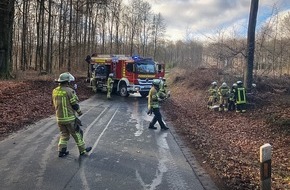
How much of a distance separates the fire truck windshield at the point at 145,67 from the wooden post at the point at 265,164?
19279 mm

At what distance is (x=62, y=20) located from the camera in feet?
121

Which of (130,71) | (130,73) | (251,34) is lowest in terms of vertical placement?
(130,73)

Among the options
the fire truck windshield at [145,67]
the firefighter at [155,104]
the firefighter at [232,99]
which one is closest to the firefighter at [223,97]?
the firefighter at [232,99]

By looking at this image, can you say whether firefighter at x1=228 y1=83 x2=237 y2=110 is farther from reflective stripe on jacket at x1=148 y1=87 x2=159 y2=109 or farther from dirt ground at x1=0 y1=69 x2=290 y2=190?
reflective stripe on jacket at x1=148 y1=87 x2=159 y2=109

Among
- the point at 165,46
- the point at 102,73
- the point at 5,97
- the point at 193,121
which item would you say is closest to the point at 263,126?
the point at 193,121

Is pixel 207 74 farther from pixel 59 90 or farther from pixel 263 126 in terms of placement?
pixel 59 90

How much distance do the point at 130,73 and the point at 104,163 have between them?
56.6 feet

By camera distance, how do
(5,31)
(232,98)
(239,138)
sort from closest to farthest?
1. (239,138)
2. (232,98)
3. (5,31)

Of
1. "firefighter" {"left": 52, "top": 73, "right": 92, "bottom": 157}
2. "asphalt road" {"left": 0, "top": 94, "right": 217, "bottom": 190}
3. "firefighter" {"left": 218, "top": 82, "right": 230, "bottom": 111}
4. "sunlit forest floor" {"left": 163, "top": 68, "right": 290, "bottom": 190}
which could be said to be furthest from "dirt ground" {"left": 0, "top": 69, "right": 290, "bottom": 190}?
"firefighter" {"left": 52, "top": 73, "right": 92, "bottom": 157}

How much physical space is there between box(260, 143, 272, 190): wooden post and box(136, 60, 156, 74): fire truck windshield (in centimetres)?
1928

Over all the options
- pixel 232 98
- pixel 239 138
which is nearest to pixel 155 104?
pixel 239 138

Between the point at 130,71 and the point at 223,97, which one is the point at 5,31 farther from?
the point at 223,97

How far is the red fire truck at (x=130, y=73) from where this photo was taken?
78.4 ft

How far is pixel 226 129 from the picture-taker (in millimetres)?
11930
